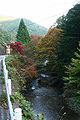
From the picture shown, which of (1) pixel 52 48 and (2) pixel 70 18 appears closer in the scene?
(2) pixel 70 18

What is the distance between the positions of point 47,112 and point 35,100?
18.3 feet

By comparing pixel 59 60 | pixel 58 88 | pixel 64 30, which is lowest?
pixel 58 88

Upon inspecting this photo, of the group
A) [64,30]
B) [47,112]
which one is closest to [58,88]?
[64,30]

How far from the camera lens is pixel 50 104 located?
102 feet

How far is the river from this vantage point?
26.7 m

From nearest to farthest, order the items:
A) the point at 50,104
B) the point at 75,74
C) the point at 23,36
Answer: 1. the point at 50,104
2. the point at 75,74
3. the point at 23,36

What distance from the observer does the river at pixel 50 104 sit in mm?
26688

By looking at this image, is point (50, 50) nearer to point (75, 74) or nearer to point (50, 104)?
point (75, 74)

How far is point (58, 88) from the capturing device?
4031 centimetres

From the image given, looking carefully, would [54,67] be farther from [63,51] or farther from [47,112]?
[47,112]

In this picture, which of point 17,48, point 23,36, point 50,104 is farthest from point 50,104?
point 23,36

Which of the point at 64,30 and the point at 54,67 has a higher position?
the point at 64,30

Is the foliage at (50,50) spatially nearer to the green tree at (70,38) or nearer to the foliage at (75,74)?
the green tree at (70,38)

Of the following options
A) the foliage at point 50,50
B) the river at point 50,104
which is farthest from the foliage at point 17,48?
the river at point 50,104
